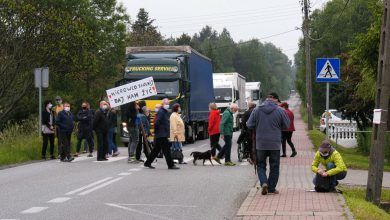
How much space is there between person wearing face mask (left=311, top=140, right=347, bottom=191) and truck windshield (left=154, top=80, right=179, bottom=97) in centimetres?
A: 1495

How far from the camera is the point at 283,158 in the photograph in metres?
21.9

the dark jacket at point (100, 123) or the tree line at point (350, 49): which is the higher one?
the tree line at point (350, 49)

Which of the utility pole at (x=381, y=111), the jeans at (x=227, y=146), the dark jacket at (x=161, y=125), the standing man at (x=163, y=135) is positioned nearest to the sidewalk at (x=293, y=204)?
the utility pole at (x=381, y=111)

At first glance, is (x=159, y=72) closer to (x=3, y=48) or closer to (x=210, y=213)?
(x=3, y=48)

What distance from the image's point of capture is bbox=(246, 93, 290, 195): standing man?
12.4 meters

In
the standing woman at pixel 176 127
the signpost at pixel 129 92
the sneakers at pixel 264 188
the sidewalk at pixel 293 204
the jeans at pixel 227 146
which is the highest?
the signpost at pixel 129 92

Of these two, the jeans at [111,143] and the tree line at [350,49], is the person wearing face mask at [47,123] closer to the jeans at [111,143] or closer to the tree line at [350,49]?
the jeans at [111,143]

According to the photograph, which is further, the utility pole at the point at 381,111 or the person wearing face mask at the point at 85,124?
the person wearing face mask at the point at 85,124

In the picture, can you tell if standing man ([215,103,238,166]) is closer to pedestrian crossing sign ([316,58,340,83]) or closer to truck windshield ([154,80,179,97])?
pedestrian crossing sign ([316,58,340,83])

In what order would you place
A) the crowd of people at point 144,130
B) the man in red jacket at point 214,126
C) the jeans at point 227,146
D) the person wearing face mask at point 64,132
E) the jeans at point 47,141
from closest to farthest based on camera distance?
1. the crowd of people at point 144,130
2. the jeans at point 227,146
3. the man in red jacket at point 214,126
4. the person wearing face mask at point 64,132
5. the jeans at point 47,141

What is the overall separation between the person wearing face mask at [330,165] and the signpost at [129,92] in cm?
1015

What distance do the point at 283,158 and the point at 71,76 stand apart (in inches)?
800

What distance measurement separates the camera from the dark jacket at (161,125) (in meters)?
18.0

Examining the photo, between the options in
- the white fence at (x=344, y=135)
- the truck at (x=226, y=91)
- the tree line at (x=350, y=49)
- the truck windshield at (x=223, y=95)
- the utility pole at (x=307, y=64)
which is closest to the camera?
the tree line at (x=350, y=49)
